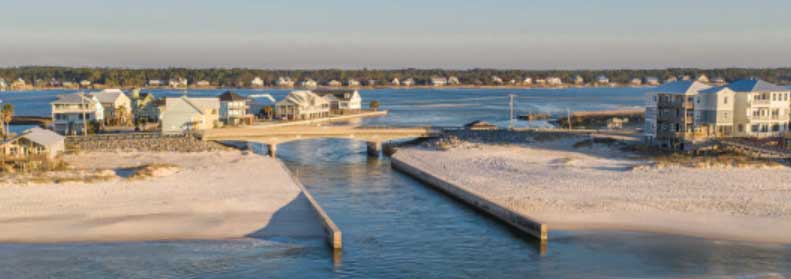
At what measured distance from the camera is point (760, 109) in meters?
61.1

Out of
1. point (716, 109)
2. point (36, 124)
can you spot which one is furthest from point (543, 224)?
point (36, 124)

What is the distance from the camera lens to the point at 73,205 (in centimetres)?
3872

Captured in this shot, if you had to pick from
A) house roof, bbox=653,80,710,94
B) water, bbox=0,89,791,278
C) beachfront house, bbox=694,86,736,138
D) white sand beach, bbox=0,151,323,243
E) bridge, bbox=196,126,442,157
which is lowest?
water, bbox=0,89,791,278

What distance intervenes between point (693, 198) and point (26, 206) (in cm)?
3425

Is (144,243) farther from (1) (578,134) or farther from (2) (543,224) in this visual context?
(1) (578,134)

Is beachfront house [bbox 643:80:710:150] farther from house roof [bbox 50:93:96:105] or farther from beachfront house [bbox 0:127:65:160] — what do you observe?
house roof [bbox 50:93:96:105]

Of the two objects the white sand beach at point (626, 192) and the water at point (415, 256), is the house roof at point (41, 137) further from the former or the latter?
the white sand beach at point (626, 192)

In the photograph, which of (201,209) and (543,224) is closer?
(543,224)

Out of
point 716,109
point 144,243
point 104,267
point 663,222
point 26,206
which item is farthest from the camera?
point 716,109

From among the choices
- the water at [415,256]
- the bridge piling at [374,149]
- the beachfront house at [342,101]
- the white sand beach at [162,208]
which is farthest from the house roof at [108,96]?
the water at [415,256]

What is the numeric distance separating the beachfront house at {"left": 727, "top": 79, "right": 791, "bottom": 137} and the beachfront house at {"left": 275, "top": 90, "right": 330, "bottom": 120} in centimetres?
5707

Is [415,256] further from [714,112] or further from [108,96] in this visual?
[108,96]

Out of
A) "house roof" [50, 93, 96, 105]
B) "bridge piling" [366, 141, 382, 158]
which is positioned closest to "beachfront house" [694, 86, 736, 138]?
"bridge piling" [366, 141, 382, 158]

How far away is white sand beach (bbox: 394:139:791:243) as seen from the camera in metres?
34.3
